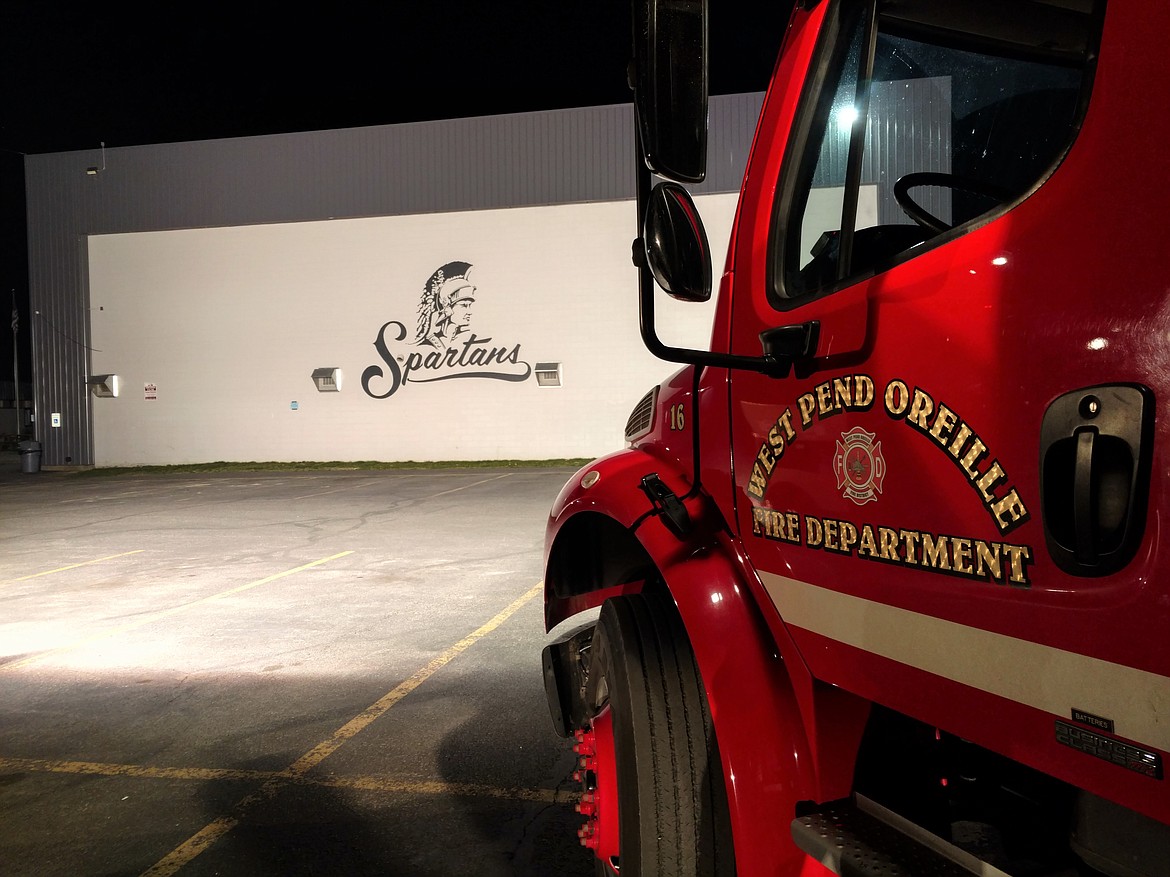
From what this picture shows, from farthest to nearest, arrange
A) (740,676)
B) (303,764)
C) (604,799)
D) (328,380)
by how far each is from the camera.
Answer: (328,380) → (303,764) → (604,799) → (740,676)

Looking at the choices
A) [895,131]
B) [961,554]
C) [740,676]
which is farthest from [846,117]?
[740,676]

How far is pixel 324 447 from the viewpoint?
24344mm

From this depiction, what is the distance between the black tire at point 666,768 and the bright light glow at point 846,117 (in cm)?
125

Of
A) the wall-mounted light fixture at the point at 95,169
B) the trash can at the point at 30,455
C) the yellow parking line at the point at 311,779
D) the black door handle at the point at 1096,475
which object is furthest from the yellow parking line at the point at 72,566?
the wall-mounted light fixture at the point at 95,169

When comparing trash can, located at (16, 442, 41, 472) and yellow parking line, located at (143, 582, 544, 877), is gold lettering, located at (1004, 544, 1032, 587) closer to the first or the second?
yellow parking line, located at (143, 582, 544, 877)

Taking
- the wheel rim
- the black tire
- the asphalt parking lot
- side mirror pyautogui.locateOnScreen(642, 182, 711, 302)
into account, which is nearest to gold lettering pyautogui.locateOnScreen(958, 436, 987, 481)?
side mirror pyautogui.locateOnScreen(642, 182, 711, 302)

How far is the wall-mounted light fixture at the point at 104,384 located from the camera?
84.4 ft

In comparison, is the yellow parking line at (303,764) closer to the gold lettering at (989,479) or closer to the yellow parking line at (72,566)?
the gold lettering at (989,479)

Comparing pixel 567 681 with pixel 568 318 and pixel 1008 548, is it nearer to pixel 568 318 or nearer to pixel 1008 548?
pixel 1008 548

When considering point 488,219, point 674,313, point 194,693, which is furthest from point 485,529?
point 488,219

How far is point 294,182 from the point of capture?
81.1 ft

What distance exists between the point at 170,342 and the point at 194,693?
76.7ft

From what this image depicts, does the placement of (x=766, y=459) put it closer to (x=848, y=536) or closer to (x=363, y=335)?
(x=848, y=536)

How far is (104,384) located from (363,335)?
8.54 m
